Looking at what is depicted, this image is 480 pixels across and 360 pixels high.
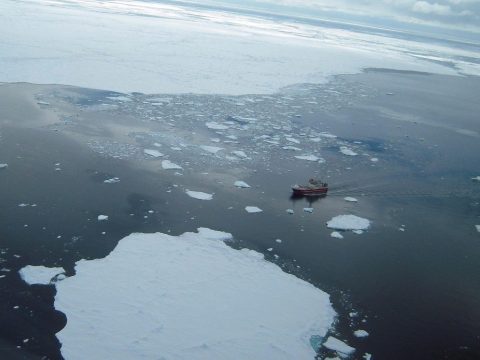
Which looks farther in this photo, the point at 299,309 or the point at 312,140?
the point at 312,140

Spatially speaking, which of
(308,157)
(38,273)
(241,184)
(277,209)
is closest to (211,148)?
(241,184)

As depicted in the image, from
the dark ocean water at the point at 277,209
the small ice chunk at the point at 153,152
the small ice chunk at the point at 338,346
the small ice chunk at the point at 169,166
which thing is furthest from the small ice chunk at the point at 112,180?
the small ice chunk at the point at 338,346

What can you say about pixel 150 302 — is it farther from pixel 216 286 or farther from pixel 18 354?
pixel 18 354

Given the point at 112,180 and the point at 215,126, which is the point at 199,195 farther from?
the point at 215,126

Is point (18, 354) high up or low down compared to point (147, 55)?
down

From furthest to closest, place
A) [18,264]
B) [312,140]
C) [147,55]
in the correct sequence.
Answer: [147,55] → [312,140] → [18,264]

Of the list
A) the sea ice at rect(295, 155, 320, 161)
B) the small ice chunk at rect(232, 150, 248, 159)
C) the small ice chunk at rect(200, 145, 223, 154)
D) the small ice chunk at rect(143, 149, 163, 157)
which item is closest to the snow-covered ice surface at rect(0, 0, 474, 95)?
the small ice chunk at rect(200, 145, 223, 154)

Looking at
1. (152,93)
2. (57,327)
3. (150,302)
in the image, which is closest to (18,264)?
(57,327)
